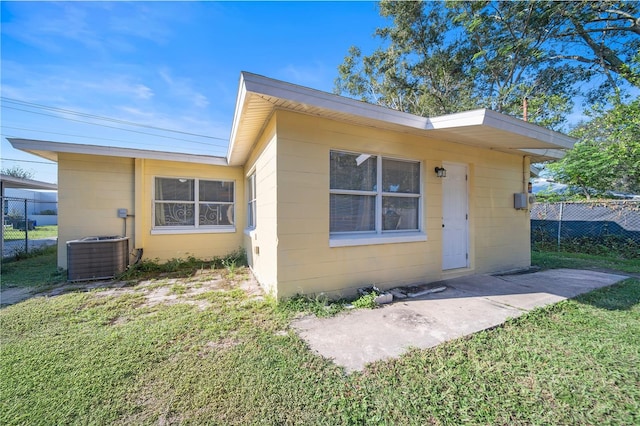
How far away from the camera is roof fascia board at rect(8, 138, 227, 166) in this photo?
16.4 feet

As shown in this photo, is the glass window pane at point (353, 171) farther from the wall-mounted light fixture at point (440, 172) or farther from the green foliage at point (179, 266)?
the green foliage at point (179, 266)

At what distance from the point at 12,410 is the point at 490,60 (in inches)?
645

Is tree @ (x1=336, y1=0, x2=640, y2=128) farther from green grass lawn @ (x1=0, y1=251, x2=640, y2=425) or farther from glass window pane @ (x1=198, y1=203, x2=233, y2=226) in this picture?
glass window pane @ (x1=198, y1=203, x2=233, y2=226)

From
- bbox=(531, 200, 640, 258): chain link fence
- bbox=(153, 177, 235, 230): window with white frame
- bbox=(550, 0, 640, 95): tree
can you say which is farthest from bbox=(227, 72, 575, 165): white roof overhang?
bbox=(550, 0, 640, 95): tree

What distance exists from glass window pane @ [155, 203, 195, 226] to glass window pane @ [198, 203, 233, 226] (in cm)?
25

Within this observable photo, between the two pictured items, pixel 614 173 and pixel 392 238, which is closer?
pixel 392 238

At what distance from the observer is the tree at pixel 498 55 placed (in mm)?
9727

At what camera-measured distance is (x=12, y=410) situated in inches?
65.7

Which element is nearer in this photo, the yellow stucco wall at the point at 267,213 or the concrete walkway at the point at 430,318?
the concrete walkway at the point at 430,318

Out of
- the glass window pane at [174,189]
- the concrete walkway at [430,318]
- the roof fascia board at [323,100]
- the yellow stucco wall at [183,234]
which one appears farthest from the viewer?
the glass window pane at [174,189]

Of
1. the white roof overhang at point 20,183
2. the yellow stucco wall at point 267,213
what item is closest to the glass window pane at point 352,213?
the yellow stucco wall at point 267,213

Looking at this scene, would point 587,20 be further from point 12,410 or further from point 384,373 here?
point 12,410

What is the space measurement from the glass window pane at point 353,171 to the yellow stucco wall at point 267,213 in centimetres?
91

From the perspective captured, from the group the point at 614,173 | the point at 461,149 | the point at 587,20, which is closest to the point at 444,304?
the point at 461,149
